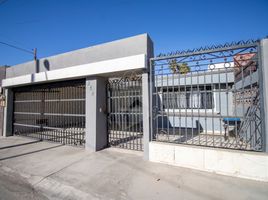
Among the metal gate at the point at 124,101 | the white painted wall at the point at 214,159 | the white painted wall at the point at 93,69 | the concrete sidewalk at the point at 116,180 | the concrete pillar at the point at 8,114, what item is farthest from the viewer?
the concrete pillar at the point at 8,114

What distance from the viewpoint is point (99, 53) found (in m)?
4.71

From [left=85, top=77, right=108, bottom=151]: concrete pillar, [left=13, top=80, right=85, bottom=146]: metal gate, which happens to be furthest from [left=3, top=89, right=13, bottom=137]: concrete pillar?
[left=85, top=77, right=108, bottom=151]: concrete pillar

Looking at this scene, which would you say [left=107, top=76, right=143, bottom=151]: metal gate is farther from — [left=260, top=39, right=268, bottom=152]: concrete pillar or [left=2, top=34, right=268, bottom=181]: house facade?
[left=260, top=39, right=268, bottom=152]: concrete pillar

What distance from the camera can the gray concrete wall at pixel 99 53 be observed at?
4.10m

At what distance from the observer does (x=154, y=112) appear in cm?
411

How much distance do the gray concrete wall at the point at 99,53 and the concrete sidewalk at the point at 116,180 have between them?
3102 mm

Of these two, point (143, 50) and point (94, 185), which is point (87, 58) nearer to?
point (143, 50)

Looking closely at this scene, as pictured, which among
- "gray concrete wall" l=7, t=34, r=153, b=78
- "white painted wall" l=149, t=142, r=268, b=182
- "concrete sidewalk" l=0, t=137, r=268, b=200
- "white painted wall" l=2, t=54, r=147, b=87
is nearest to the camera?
"concrete sidewalk" l=0, t=137, r=268, b=200

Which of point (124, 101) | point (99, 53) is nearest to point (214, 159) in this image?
point (124, 101)

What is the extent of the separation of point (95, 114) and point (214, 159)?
11.7ft

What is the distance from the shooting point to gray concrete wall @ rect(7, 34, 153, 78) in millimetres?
4102

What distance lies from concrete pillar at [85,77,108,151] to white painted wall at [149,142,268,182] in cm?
193

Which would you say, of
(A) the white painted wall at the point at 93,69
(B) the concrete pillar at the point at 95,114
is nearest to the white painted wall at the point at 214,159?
(B) the concrete pillar at the point at 95,114

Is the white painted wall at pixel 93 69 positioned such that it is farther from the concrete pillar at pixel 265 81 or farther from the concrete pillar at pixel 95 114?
the concrete pillar at pixel 265 81
